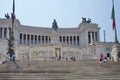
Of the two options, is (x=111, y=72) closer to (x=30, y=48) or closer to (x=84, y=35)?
(x=30, y=48)

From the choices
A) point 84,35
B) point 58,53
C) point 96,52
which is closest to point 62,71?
point 58,53

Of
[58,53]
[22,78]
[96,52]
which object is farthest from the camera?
[96,52]

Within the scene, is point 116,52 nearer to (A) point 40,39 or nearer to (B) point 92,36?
(B) point 92,36

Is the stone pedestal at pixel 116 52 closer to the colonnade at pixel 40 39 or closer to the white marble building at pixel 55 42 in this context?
the white marble building at pixel 55 42

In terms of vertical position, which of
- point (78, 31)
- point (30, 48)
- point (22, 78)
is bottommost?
point (22, 78)

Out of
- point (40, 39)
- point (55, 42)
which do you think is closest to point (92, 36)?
point (40, 39)

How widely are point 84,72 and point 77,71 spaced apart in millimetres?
750

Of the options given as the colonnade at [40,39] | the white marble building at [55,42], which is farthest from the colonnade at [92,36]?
the colonnade at [40,39]

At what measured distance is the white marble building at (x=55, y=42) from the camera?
60.6 m

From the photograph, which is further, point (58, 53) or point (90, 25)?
point (90, 25)

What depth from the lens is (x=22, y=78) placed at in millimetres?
22500

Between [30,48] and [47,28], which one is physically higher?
[47,28]

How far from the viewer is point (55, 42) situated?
63.1 m

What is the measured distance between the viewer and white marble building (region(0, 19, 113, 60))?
60594 mm
